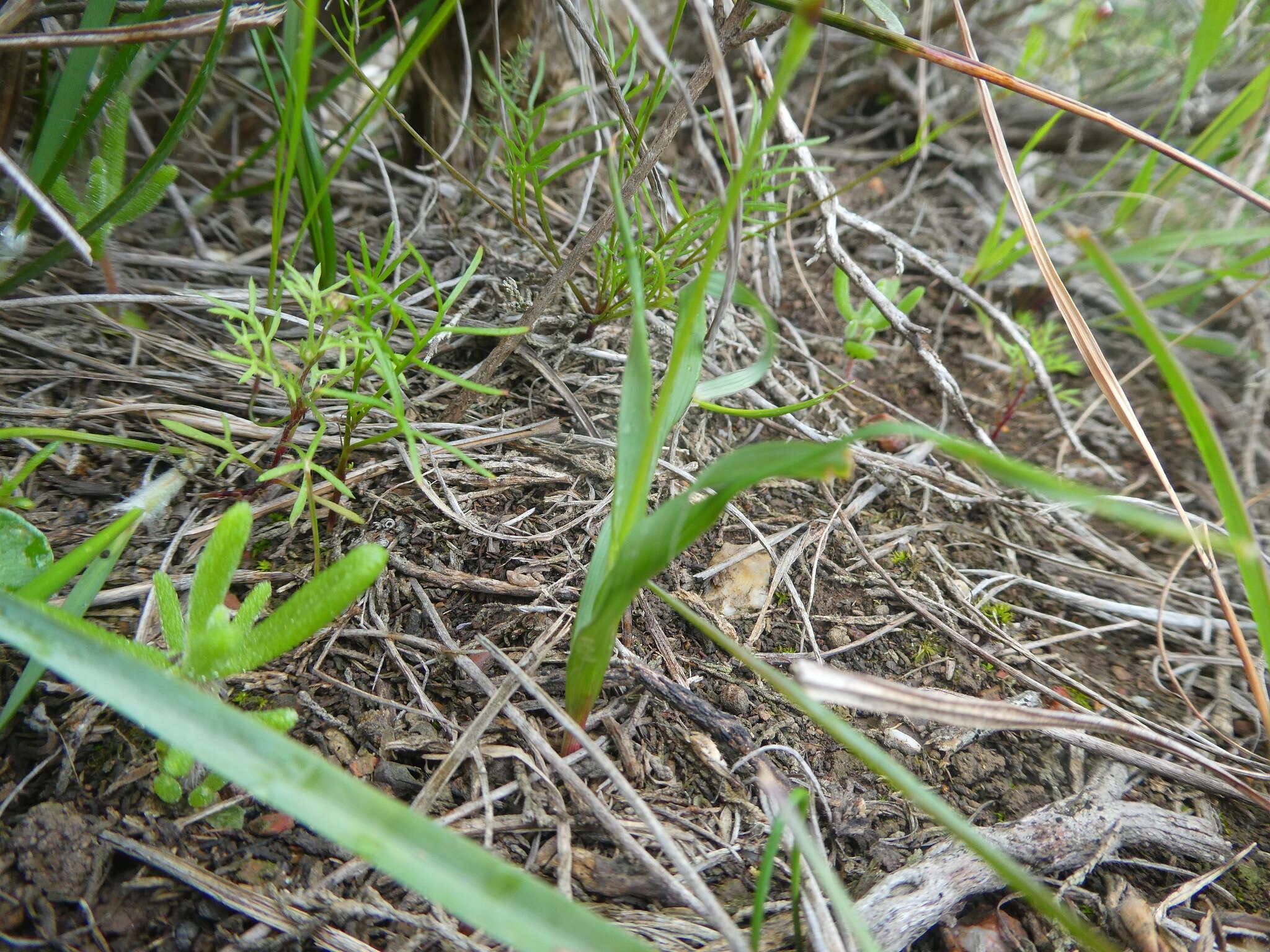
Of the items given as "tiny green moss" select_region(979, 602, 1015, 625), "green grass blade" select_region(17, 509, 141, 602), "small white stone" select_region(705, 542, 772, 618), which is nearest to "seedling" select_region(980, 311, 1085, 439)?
"tiny green moss" select_region(979, 602, 1015, 625)

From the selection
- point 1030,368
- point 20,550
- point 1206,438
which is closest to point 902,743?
point 1206,438

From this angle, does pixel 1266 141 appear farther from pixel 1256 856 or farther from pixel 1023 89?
pixel 1256 856

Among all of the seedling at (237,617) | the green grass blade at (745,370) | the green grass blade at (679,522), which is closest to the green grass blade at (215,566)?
the seedling at (237,617)

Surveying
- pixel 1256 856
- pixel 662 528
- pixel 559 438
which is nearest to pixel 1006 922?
pixel 1256 856

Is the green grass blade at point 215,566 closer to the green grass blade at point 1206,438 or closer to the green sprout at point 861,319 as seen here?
the green grass blade at point 1206,438

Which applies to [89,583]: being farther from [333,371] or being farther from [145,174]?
[145,174]
